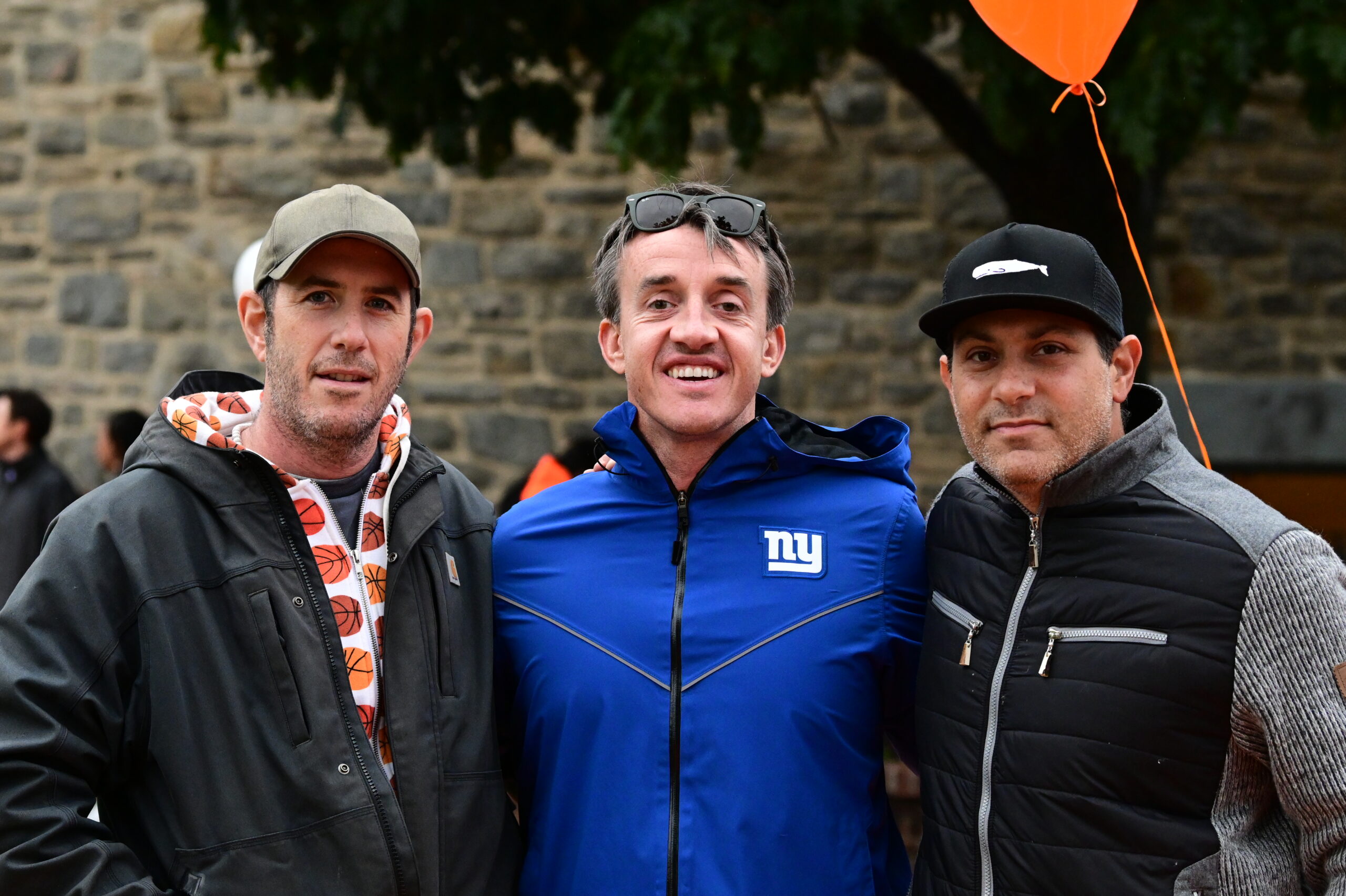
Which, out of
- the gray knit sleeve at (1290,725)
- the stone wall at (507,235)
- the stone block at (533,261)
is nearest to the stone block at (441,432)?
the stone wall at (507,235)

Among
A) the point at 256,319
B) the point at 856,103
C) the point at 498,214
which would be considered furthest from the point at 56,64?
the point at 256,319

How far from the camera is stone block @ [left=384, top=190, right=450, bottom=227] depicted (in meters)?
7.34

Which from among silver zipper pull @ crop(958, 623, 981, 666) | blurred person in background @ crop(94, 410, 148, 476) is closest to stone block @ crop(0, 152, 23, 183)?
blurred person in background @ crop(94, 410, 148, 476)

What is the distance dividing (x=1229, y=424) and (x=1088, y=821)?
5.30m

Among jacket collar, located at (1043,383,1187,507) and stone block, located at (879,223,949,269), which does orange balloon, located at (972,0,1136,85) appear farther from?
stone block, located at (879,223,949,269)

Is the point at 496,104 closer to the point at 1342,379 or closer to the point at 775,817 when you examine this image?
the point at 775,817

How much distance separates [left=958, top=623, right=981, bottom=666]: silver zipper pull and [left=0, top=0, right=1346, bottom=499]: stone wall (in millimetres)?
4774

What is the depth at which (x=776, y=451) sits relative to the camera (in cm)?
252

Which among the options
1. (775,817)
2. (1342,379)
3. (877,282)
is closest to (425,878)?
(775,817)

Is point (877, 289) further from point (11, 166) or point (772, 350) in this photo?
point (11, 166)

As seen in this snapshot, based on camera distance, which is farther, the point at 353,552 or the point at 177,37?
the point at 177,37

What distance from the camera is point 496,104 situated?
5.20 m

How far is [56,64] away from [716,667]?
22.2 feet

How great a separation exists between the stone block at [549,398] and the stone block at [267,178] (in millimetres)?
1627
